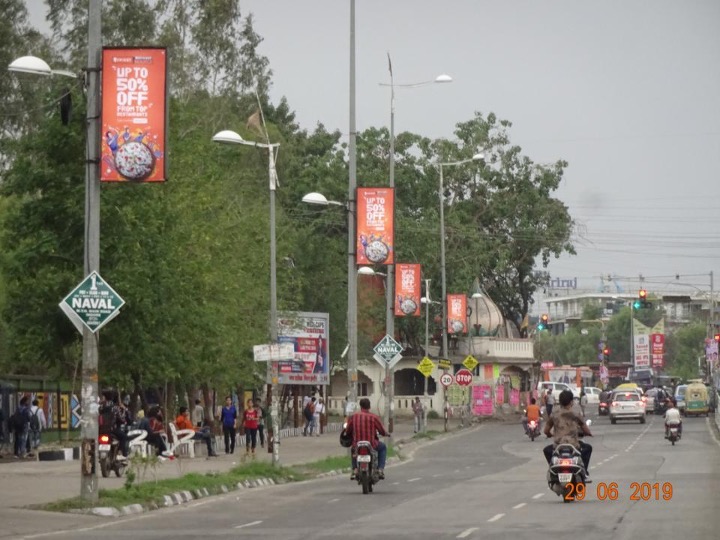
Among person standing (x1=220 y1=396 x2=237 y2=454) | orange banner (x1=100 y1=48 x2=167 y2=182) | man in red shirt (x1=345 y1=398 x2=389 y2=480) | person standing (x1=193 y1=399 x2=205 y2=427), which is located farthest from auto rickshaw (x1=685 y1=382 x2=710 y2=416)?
orange banner (x1=100 y1=48 x2=167 y2=182)

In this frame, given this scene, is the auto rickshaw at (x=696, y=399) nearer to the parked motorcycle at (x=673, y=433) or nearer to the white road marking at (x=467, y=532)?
the parked motorcycle at (x=673, y=433)

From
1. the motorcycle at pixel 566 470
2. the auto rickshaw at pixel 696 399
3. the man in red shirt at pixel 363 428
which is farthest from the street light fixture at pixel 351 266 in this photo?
the auto rickshaw at pixel 696 399

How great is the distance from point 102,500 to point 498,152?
236 ft

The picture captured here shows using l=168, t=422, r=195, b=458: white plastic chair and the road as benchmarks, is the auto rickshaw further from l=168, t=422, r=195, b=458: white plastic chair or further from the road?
l=168, t=422, r=195, b=458: white plastic chair

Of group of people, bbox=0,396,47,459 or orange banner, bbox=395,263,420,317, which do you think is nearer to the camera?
group of people, bbox=0,396,47,459

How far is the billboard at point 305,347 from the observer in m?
62.3

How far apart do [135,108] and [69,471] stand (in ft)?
45.8

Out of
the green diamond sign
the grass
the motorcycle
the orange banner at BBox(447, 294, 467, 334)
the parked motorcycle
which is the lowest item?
the grass

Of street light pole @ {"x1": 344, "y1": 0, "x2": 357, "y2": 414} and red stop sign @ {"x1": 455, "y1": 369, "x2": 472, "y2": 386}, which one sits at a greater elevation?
street light pole @ {"x1": 344, "y1": 0, "x2": 357, "y2": 414}

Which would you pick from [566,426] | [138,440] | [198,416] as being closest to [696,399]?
[198,416]

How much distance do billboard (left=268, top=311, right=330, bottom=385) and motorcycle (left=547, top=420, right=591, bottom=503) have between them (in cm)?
3744

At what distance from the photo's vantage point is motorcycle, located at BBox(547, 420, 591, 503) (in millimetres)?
24047

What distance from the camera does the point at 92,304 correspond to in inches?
972

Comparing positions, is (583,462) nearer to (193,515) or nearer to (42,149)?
(193,515)
